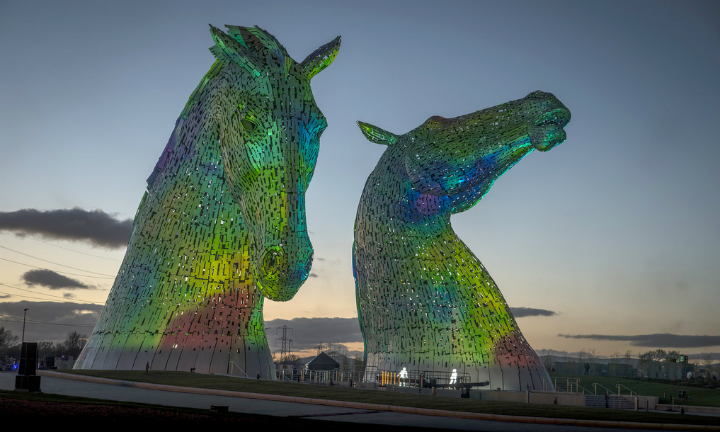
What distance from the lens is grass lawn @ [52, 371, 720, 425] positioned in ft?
22.2

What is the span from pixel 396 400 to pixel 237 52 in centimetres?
481

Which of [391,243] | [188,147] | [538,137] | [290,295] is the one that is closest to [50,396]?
[290,295]

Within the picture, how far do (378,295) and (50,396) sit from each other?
10766 mm

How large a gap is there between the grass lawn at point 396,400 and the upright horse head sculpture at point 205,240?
19.9 inches

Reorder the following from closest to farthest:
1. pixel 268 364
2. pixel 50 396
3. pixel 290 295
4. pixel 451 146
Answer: pixel 50 396
pixel 290 295
pixel 268 364
pixel 451 146

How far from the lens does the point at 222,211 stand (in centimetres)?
908

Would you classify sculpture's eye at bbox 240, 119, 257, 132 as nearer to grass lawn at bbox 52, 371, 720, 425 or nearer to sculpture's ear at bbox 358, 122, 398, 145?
grass lawn at bbox 52, 371, 720, 425

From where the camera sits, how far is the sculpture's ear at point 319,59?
815 cm

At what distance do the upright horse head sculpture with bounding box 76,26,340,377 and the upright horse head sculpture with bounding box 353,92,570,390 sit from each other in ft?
21.2

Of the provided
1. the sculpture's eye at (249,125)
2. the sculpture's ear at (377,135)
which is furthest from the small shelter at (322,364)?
the sculpture's eye at (249,125)

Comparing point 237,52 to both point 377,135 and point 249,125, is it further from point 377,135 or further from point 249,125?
point 377,135

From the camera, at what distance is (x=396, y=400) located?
7.66 metres

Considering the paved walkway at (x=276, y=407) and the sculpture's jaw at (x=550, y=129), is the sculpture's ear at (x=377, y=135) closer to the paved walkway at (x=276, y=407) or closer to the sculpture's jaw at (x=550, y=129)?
the sculpture's jaw at (x=550, y=129)

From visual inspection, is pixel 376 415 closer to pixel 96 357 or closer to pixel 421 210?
pixel 96 357
